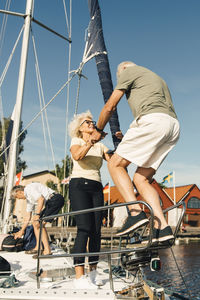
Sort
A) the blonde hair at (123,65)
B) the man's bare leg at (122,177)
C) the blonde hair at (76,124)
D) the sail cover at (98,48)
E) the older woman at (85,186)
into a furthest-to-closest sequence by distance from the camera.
A: the sail cover at (98,48)
the blonde hair at (76,124)
the older woman at (85,186)
the blonde hair at (123,65)
the man's bare leg at (122,177)

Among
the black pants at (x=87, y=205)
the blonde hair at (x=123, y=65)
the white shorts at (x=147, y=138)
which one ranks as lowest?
the black pants at (x=87, y=205)

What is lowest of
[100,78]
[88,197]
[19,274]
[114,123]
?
[19,274]

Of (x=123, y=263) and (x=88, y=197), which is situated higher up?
(x=88, y=197)

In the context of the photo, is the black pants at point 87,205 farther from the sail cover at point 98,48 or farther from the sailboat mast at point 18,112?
the sailboat mast at point 18,112

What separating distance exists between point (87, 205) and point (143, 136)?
50.1 inches

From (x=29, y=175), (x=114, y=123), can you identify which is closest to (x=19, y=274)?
(x=114, y=123)

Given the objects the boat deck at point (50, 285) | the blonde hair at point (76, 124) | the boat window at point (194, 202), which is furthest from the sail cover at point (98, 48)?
the boat window at point (194, 202)

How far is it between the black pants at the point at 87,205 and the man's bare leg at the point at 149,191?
953mm

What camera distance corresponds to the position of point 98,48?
697 cm

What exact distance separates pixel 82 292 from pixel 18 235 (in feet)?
11.2

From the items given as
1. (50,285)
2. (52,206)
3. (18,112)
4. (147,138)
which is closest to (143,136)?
(147,138)

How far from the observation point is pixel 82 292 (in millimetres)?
2414

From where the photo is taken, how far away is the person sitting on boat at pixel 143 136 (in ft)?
7.80

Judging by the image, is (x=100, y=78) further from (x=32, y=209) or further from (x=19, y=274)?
(x=19, y=274)
